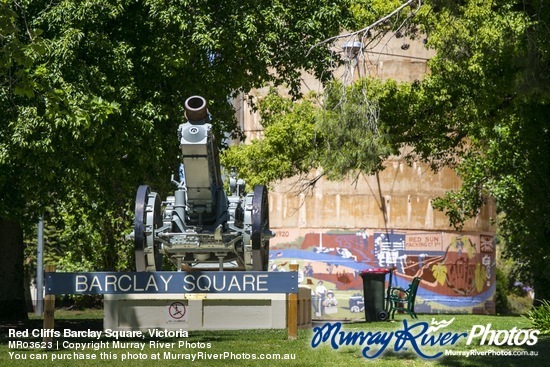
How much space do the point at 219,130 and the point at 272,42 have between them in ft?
8.89

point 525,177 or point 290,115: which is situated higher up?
point 290,115

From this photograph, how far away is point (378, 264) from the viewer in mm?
40594

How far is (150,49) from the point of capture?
21.6 metres

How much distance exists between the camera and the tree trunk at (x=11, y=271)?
24.1m

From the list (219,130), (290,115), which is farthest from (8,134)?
(290,115)

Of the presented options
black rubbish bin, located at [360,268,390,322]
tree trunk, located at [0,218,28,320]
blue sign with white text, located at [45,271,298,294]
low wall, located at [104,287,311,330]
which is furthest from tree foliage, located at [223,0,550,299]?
tree trunk, located at [0,218,28,320]

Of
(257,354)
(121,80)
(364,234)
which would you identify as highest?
(121,80)

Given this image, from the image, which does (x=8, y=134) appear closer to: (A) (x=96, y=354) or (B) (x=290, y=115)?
(A) (x=96, y=354)

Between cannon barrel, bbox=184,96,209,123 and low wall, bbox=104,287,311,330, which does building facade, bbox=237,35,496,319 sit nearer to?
cannon barrel, bbox=184,96,209,123

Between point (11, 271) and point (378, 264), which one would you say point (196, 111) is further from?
point (378, 264)

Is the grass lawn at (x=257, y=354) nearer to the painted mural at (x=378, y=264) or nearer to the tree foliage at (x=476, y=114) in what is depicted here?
the tree foliage at (x=476, y=114)

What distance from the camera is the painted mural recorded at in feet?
132

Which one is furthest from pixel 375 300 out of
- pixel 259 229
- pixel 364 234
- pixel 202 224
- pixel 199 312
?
pixel 364 234

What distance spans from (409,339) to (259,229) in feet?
14.5
